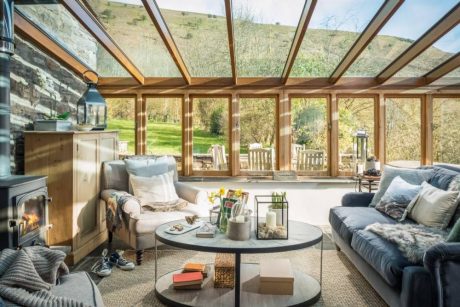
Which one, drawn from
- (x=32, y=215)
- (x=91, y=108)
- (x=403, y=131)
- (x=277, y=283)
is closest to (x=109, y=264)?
(x=32, y=215)

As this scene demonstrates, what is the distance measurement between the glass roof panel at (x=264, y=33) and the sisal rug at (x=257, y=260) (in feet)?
8.64

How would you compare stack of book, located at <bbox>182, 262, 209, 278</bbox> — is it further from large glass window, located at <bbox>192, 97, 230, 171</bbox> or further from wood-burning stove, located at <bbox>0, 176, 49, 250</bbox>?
large glass window, located at <bbox>192, 97, 230, 171</bbox>

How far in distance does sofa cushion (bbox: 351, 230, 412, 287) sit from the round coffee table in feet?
1.14

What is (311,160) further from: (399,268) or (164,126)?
(399,268)

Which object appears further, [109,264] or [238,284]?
[109,264]

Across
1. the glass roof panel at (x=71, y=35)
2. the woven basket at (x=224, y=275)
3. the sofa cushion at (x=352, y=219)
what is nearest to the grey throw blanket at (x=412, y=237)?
the sofa cushion at (x=352, y=219)

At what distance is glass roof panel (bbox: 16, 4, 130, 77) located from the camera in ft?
13.6

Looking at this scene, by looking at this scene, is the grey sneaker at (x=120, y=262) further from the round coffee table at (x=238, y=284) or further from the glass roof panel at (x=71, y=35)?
the glass roof panel at (x=71, y=35)

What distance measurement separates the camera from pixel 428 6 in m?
4.32

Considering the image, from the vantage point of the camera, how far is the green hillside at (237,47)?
4.78 meters

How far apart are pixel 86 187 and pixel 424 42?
4240 mm

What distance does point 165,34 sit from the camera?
15.5 ft

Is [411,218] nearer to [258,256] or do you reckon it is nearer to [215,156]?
[258,256]

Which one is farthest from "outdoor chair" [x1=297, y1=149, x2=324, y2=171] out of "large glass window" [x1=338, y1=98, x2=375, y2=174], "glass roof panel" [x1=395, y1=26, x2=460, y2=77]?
"glass roof panel" [x1=395, y1=26, x2=460, y2=77]
